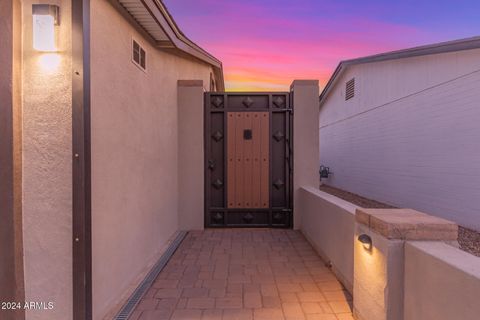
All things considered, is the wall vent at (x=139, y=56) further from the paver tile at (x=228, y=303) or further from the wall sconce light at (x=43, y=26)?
the paver tile at (x=228, y=303)

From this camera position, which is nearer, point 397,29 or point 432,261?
point 432,261

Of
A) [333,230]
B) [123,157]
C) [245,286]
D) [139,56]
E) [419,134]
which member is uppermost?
[139,56]

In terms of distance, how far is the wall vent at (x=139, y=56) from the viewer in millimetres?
3320

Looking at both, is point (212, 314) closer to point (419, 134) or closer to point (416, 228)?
point (416, 228)

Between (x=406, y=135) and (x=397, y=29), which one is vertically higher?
(x=397, y=29)

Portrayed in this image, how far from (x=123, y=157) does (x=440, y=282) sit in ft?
8.79

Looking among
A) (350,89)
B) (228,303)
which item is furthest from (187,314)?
(350,89)

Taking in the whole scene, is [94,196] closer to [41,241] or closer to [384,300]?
[41,241]

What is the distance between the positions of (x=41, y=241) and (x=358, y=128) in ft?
37.3

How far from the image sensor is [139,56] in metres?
3.46

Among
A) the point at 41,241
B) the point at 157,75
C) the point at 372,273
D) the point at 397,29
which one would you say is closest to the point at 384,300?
the point at 372,273

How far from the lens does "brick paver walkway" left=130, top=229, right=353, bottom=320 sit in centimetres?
263

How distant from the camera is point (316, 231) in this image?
4.38m

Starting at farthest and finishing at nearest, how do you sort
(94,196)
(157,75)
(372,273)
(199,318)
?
1. (157,75)
2. (199,318)
3. (94,196)
4. (372,273)
